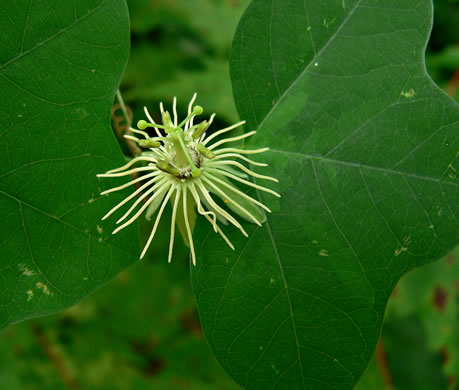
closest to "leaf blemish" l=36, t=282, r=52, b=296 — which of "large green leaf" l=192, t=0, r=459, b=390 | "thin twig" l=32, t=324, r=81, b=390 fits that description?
"large green leaf" l=192, t=0, r=459, b=390

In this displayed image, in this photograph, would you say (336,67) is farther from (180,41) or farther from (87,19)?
(180,41)

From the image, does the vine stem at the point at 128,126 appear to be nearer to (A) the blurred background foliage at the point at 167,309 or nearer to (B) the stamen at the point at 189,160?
(B) the stamen at the point at 189,160

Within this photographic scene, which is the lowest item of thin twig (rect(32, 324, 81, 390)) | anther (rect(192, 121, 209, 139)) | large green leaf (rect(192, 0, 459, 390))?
thin twig (rect(32, 324, 81, 390))

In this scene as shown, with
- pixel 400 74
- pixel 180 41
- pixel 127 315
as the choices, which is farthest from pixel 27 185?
pixel 180 41

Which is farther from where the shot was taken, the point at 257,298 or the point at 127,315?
the point at 127,315

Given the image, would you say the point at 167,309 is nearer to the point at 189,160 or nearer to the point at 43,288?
the point at 43,288

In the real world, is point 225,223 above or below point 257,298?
above

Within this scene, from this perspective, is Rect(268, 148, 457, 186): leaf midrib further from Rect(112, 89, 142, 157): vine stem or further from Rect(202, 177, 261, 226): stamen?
Rect(112, 89, 142, 157): vine stem

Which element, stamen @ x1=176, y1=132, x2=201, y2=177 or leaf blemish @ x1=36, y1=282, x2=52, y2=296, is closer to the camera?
stamen @ x1=176, y1=132, x2=201, y2=177
